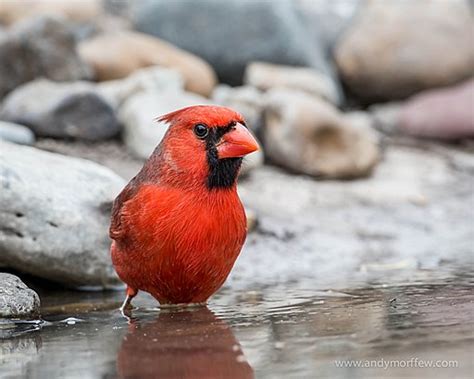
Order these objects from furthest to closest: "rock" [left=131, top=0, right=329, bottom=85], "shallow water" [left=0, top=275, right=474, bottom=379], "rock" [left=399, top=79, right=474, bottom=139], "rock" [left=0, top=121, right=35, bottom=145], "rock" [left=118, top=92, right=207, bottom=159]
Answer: "rock" [left=131, top=0, right=329, bottom=85]
"rock" [left=399, top=79, right=474, bottom=139]
"rock" [left=118, top=92, right=207, bottom=159]
"rock" [left=0, top=121, right=35, bottom=145]
"shallow water" [left=0, top=275, right=474, bottom=379]

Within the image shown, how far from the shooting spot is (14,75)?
8156 mm

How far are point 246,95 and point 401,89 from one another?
2.56 meters

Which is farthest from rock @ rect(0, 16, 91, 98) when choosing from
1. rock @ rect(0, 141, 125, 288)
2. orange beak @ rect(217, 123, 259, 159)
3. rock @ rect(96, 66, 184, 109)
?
orange beak @ rect(217, 123, 259, 159)

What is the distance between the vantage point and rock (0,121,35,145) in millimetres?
6691

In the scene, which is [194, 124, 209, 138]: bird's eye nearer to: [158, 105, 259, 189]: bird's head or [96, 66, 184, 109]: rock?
[158, 105, 259, 189]: bird's head

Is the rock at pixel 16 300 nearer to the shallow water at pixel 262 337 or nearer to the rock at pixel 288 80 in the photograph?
the shallow water at pixel 262 337

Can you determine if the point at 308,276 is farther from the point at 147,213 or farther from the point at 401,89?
the point at 401,89

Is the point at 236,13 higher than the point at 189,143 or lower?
higher

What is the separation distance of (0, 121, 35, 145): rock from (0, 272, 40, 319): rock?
7.54 ft

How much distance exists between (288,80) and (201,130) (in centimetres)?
517

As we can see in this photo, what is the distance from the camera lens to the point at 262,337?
363 cm

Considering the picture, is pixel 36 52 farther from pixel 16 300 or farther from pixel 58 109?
pixel 16 300

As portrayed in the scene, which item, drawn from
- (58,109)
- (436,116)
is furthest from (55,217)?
(436,116)

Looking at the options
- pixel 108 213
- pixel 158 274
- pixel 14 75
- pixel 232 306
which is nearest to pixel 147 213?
pixel 158 274
